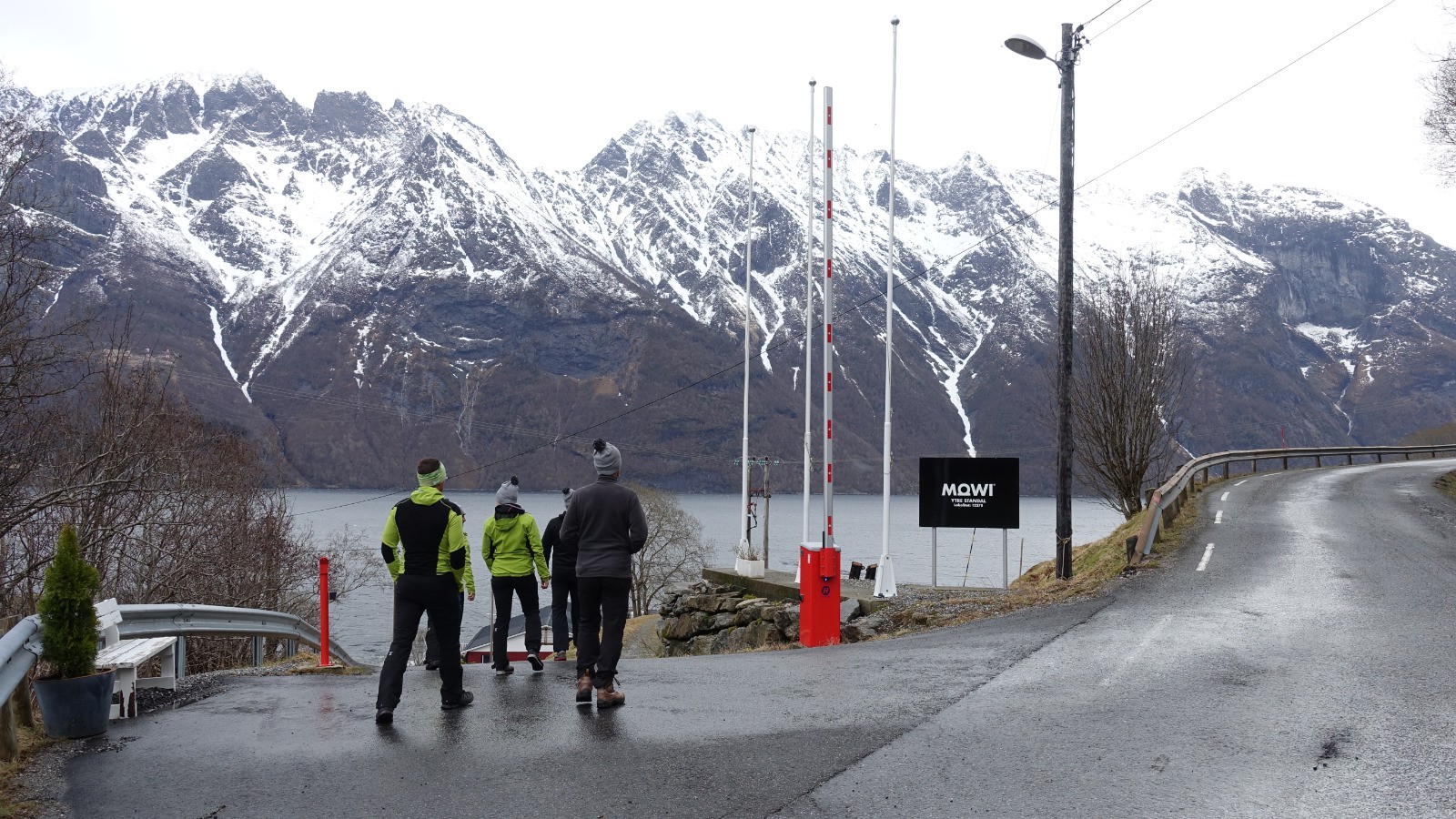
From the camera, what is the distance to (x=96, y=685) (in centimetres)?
802

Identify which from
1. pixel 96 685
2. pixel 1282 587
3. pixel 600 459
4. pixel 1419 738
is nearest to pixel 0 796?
pixel 96 685

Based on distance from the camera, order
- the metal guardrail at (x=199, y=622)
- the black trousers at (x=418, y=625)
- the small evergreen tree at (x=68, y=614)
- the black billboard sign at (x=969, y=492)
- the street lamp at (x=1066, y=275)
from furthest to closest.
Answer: the black billboard sign at (x=969, y=492) < the street lamp at (x=1066, y=275) < the metal guardrail at (x=199, y=622) < the black trousers at (x=418, y=625) < the small evergreen tree at (x=68, y=614)

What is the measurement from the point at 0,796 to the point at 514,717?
3.40 m

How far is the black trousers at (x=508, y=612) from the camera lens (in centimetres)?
1180

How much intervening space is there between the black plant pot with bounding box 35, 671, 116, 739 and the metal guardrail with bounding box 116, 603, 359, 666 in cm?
192

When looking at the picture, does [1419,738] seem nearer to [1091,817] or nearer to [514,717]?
[1091,817]

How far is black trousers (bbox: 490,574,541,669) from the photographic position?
11.8m

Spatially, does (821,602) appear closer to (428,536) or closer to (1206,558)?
(428,536)

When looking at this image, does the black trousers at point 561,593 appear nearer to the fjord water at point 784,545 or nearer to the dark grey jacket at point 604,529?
the dark grey jacket at point 604,529

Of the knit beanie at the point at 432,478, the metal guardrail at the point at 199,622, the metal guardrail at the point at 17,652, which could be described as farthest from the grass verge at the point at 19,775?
the knit beanie at the point at 432,478

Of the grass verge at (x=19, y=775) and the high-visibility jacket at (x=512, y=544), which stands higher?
the high-visibility jacket at (x=512, y=544)

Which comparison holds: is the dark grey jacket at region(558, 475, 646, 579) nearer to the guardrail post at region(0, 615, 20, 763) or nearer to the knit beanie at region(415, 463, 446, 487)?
the knit beanie at region(415, 463, 446, 487)

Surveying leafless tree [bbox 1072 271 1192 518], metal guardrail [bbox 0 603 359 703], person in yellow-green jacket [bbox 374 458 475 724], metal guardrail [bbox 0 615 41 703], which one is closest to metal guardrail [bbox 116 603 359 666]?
metal guardrail [bbox 0 603 359 703]

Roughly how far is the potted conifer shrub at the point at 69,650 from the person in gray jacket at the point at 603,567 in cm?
353
